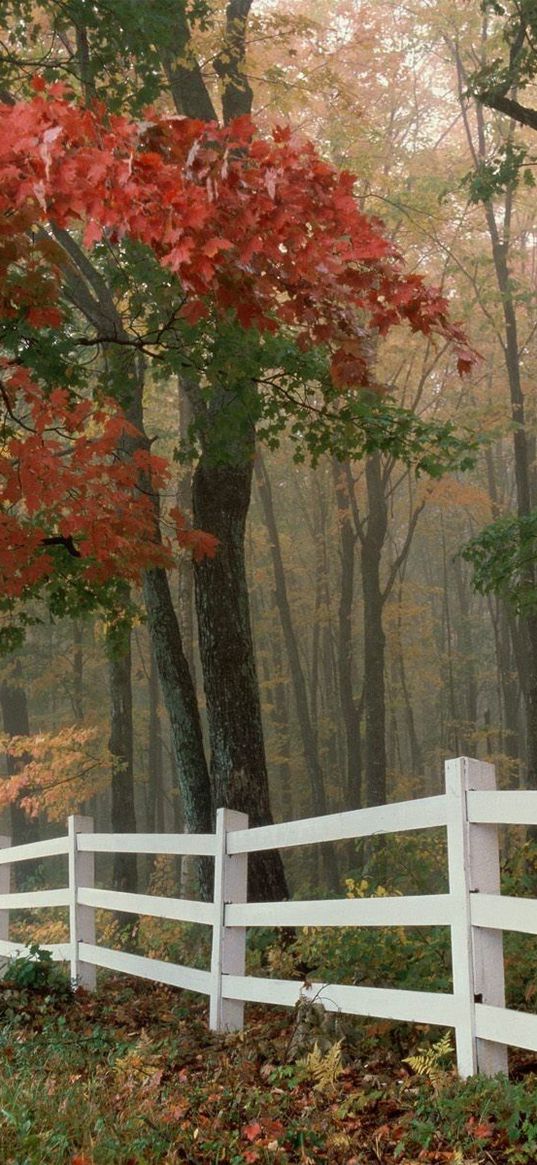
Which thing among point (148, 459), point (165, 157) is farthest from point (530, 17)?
point (165, 157)

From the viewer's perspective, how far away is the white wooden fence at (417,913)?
13.3ft

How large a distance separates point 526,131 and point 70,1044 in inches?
806

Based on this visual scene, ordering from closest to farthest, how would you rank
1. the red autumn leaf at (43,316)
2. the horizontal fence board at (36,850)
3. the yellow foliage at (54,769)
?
the red autumn leaf at (43,316)
the horizontal fence board at (36,850)
the yellow foliage at (54,769)

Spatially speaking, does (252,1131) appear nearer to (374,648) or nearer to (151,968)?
(151,968)

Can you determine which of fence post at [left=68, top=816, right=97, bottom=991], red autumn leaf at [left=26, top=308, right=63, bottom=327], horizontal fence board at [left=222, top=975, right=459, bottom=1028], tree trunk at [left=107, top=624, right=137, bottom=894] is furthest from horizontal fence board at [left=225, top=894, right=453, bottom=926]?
tree trunk at [left=107, top=624, right=137, bottom=894]

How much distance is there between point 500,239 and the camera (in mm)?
20531

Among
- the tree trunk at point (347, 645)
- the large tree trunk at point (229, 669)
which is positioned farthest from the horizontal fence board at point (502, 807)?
the tree trunk at point (347, 645)

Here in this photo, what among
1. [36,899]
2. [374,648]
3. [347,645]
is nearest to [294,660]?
[347,645]

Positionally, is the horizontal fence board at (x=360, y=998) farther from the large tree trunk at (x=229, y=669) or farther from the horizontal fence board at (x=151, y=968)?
the large tree trunk at (x=229, y=669)

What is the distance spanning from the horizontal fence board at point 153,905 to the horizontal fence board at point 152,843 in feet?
0.88

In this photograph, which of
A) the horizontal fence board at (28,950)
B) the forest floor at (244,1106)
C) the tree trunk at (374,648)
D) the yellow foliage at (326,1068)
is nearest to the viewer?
the forest floor at (244,1106)

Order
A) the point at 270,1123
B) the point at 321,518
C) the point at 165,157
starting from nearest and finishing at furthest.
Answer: the point at 270,1123 → the point at 165,157 → the point at 321,518

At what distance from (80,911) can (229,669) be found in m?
2.56

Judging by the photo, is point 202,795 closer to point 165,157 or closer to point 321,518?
point 165,157
